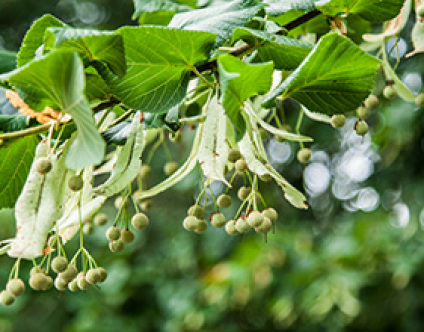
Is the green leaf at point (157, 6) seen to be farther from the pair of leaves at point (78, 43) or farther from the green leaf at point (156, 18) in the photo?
the pair of leaves at point (78, 43)

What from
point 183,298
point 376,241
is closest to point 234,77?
point 376,241

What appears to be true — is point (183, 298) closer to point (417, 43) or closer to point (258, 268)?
point (258, 268)

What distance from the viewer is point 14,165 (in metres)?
0.56

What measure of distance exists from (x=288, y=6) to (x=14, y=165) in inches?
14.0

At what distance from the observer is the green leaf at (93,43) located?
412 millimetres

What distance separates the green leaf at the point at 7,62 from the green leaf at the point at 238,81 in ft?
1.14

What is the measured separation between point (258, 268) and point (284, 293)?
18 centimetres

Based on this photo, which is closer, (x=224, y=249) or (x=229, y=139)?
(x=229, y=139)

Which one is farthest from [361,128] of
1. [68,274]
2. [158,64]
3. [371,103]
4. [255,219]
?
[68,274]

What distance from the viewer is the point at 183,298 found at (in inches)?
117

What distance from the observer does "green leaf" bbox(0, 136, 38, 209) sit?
543 mm

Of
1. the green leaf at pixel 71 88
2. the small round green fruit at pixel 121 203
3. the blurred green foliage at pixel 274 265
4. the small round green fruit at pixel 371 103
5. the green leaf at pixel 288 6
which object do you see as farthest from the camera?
the blurred green foliage at pixel 274 265

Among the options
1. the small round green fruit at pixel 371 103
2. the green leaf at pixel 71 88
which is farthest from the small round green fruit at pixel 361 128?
the green leaf at pixel 71 88

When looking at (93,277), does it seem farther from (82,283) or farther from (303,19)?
(303,19)
